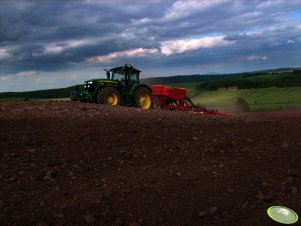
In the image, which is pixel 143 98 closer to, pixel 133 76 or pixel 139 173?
pixel 133 76

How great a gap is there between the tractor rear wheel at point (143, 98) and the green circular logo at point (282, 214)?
13.8 metres

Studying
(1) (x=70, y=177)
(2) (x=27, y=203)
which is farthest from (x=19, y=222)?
(1) (x=70, y=177)

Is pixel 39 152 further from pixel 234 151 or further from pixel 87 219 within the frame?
pixel 234 151

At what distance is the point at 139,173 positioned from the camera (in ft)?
25.6

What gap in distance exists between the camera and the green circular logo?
650 centimetres

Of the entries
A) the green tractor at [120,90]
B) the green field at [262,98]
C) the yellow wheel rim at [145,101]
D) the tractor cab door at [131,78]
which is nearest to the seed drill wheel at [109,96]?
the green tractor at [120,90]

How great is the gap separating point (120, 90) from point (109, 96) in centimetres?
92

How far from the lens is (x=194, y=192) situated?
7207 millimetres

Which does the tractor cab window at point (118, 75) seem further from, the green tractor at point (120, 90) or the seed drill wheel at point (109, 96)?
the seed drill wheel at point (109, 96)

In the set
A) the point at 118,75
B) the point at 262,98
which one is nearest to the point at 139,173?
the point at 118,75

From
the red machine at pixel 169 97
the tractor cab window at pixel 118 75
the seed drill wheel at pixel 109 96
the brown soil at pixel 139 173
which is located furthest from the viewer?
the red machine at pixel 169 97

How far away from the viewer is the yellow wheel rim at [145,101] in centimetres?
2039

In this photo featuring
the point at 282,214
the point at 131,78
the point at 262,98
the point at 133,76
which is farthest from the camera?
the point at 262,98

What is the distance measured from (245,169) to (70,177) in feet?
11.7
